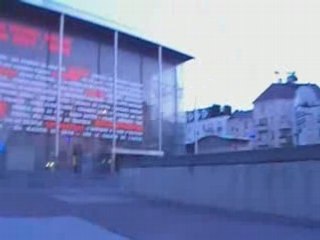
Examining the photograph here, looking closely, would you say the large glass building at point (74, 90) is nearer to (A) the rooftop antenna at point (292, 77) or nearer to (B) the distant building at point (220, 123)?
(A) the rooftop antenna at point (292, 77)

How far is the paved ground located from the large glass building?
22.6 meters

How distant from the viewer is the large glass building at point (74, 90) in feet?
129

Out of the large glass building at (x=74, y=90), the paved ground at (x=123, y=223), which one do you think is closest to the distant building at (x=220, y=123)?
the large glass building at (x=74, y=90)

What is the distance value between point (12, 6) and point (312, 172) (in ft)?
104

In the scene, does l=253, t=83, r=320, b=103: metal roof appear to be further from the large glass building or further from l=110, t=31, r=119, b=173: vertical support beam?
l=110, t=31, r=119, b=173: vertical support beam

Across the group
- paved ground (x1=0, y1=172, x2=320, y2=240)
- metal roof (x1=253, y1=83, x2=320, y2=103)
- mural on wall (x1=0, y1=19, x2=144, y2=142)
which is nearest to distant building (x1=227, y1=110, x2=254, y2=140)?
metal roof (x1=253, y1=83, x2=320, y2=103)

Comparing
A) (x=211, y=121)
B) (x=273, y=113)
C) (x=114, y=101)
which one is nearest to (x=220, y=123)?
(x=211, y=121)

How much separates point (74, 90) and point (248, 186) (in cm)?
2904

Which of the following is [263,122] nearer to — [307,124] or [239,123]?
[239,123]

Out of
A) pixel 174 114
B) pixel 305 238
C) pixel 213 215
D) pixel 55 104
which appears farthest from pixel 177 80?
pixel 305 238

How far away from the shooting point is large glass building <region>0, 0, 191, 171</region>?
39.4 m

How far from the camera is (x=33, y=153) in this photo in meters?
39.8

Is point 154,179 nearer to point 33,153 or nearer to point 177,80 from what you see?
point 33,153

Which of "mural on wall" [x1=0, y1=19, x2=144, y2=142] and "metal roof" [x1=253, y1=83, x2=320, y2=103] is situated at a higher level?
"metal roof" [x1=253, y1=83, x2=320, y2=103]
